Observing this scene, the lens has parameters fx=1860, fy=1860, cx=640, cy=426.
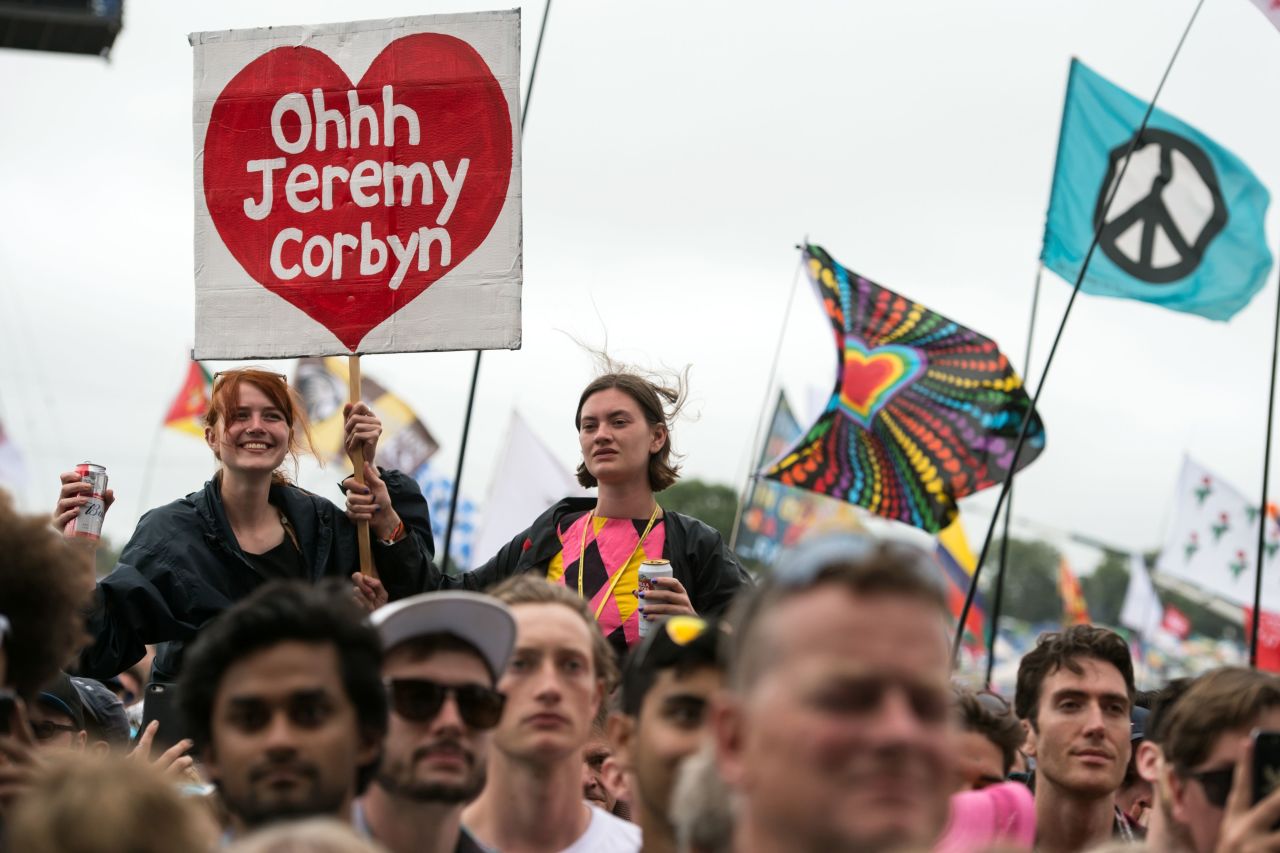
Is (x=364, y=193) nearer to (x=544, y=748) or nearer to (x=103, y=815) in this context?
(x=544, y=748)

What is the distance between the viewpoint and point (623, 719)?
4.36m

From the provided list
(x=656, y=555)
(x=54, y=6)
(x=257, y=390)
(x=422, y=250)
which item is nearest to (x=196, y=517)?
(x=257, y=390)

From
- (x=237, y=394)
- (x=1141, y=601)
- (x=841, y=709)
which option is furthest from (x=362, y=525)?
(x=1141, y=601)

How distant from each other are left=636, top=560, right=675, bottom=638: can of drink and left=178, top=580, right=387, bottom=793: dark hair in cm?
215

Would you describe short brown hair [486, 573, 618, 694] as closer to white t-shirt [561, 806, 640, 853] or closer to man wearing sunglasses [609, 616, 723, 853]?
white t-shirt [561, 806, 640, 853]

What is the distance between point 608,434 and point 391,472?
79 centimetres

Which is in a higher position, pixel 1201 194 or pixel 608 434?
pixel 1201 194

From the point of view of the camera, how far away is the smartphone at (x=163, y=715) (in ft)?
19.2

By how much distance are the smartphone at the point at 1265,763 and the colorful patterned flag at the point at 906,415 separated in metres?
6.52

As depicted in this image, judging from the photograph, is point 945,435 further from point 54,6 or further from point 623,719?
point 54,6

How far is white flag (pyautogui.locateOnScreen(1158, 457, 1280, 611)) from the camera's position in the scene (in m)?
19.4

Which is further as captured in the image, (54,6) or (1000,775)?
(54,6)

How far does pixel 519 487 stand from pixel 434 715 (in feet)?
38.8

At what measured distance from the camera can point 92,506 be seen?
19.9 ft
